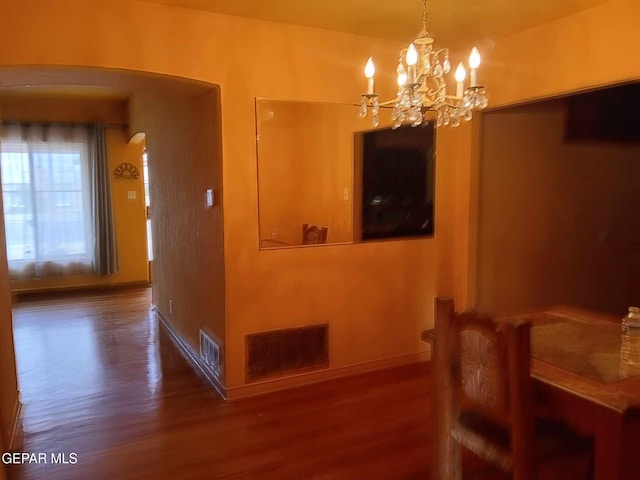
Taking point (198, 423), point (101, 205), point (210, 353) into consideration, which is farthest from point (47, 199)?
point (198, 423)

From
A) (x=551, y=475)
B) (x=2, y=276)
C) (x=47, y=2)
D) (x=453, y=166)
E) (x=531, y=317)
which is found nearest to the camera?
(x=551, y=475)

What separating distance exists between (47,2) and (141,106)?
328 cm

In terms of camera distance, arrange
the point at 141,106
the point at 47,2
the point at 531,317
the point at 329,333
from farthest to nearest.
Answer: the point at 141,106
the point at 329,333
the point at 47,2
the point at 531,317

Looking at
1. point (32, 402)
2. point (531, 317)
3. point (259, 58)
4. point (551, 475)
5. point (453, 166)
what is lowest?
point (32, 402)

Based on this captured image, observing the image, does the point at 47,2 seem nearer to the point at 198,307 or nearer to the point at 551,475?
the point at 198,307

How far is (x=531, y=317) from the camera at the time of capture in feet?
8.09

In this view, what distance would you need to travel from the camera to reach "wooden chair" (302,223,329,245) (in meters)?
3.46

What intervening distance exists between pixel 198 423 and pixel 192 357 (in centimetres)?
114

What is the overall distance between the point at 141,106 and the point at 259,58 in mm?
3174

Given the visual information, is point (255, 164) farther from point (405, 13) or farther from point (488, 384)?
point (488, 384)

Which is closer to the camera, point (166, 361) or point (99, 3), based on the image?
point (99, 3)

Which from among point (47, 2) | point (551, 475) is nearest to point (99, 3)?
point (47, 2)

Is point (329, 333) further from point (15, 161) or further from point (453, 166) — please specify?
point (15, 161)

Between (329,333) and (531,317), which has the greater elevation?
(531,317)
